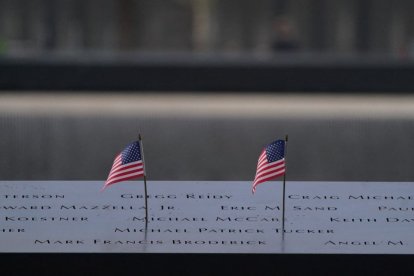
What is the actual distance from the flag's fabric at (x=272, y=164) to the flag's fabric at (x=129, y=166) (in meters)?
0.30

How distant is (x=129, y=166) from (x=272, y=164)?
369 mm

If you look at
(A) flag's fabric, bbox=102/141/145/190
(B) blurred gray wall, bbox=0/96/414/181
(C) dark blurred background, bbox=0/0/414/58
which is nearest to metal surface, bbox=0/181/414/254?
(A) flag's fabric, bbox=102/141/145/190

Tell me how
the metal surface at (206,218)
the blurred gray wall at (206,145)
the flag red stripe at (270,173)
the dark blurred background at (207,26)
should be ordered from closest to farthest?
the metal surface at (206,218) → the flag red stripe at (270,173) → the blurred gray wall at (206,145) → the dark blurred background at (207,26)

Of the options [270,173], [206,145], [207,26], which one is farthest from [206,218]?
[207,26]

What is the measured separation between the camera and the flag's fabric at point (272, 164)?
2.21 m

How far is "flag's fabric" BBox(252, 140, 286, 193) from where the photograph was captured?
2.21 meters

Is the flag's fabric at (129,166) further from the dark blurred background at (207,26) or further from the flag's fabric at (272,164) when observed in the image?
the dark blurred background at (207,26)

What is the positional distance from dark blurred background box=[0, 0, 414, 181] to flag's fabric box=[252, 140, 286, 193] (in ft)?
12.3

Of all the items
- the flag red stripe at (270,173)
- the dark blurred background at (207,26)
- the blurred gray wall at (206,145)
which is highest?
the dark blurred background at (207,26)

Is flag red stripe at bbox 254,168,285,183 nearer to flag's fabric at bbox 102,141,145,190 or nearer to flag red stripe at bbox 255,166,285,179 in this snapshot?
flag red stripe at bbox 255,166,285,179

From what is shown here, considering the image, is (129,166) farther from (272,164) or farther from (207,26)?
(207,26)

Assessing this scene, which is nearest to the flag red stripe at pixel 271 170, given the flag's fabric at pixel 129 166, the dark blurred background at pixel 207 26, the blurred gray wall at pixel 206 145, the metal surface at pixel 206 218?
the metal surface at pixel 206 218

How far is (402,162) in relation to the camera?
6.50 meters
